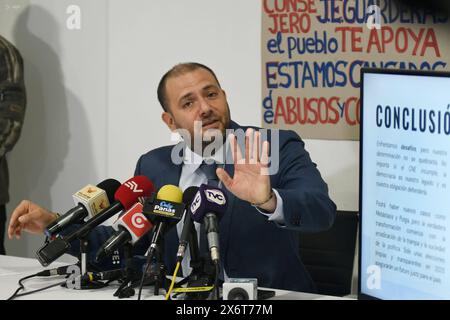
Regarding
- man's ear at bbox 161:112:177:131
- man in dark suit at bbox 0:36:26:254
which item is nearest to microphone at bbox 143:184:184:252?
man's ear at bbox 161:112:177:131

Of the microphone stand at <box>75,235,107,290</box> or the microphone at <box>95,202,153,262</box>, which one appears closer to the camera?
the microphone at <box>95,202,153,262</box>

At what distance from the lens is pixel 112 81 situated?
4.95 metres

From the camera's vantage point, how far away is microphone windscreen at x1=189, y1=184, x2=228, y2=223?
2.34 meters

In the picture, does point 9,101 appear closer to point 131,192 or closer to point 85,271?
point 85,271

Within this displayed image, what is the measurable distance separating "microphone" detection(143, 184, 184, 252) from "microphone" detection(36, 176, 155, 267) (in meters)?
0.17

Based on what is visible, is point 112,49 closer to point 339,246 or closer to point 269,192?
point 339,246

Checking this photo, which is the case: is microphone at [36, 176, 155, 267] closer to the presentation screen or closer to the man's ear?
the presentation screen

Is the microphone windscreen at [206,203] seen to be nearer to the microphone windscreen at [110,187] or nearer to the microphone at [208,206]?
the microphone at [208,206]

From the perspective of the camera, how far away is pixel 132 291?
2668 millimetres

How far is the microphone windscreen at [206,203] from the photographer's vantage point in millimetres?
2340

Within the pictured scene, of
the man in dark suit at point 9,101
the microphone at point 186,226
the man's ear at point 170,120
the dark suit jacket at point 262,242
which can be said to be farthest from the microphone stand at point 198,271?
the man in dark suit at point 9,101

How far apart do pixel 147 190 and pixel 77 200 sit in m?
0.23

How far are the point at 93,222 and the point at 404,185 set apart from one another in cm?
102

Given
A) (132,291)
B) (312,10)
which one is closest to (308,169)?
(132,291)
